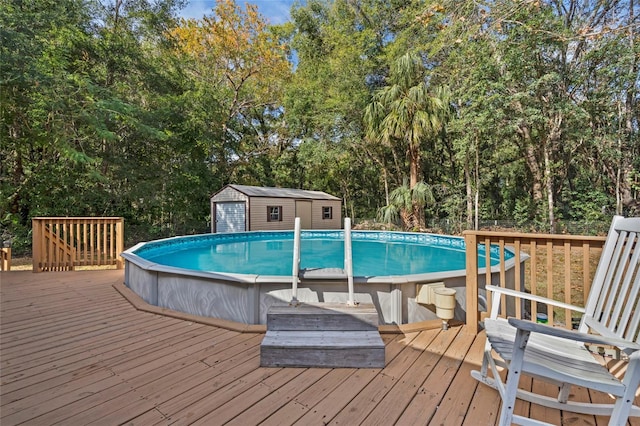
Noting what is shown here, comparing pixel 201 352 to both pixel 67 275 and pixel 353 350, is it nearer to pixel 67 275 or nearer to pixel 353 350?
pixel 353 350

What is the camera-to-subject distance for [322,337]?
7.70ft

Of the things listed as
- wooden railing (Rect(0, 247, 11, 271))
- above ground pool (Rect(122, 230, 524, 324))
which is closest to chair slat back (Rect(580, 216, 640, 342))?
above ground pool (Rect(122, 230, 524, 324))

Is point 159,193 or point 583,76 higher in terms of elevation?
point 583,76

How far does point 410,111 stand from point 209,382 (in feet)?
37.9

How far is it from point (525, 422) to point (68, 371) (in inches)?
111

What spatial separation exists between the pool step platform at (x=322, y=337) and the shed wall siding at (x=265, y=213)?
9.70m

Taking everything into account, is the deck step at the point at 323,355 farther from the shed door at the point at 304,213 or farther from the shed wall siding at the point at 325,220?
the shed wall siding at the point at 325,220

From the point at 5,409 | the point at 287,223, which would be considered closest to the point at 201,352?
the point at 5,409

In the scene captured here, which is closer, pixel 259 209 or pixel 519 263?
pixel 519 263

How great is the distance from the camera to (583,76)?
918 centimetres

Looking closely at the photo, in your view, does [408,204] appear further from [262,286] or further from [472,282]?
[262,286]

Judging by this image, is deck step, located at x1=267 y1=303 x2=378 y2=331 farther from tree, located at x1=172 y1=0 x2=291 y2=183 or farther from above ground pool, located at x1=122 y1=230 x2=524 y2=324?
tree, located at x1=172 y1=0 x2=291 y2=183

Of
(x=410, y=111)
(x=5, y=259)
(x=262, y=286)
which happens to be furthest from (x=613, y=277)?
(x=410, y=111)

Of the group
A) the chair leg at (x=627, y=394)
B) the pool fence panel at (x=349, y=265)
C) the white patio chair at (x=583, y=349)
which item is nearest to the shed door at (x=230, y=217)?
the pool fence panel at (x=349, y=265)
